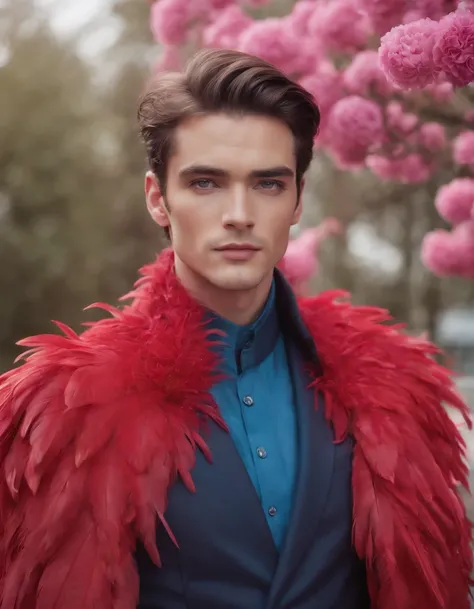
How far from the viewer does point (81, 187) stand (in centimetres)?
802

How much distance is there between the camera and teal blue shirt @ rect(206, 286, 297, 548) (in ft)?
5.03

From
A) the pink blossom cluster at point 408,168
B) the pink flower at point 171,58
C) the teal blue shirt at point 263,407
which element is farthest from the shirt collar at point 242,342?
the pink flower at point 171,58

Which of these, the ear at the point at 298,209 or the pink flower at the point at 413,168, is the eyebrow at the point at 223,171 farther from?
the pink flower at the point at 413,168

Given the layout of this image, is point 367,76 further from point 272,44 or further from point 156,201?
point 156,201

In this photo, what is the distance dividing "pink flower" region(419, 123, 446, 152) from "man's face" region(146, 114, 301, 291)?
1.02m

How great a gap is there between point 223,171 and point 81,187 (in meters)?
6.76

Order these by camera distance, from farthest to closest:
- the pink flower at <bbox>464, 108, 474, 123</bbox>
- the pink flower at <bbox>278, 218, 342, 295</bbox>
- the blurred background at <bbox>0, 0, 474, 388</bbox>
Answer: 1. the blurred background at <bbox>0, 0, 474, 388</bbox>
2. the pink flower at <bbox>278, 218, 342, 295</bbox>
3. the pink flower at <bbox>464, 108, 474, 123</bbox>

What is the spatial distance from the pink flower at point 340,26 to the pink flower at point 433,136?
1.17ft

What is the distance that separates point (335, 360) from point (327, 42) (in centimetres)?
111

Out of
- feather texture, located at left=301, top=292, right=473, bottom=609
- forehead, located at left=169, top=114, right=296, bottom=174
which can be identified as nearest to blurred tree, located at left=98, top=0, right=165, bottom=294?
feather texture, located at left=301, top=292, right=473, bottom=609

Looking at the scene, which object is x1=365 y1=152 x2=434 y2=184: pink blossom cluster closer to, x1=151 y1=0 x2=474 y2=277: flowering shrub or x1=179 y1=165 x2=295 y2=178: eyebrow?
x1=151 y1=0 x2=474 y2=277: flowering shrub

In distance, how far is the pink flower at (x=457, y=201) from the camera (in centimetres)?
237

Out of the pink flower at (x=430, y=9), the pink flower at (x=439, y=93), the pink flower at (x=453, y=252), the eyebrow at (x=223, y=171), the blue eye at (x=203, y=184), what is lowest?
the pink flower at (x=453, y=252)

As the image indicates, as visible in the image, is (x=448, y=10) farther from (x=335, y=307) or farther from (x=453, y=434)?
(x=453, y=434)
